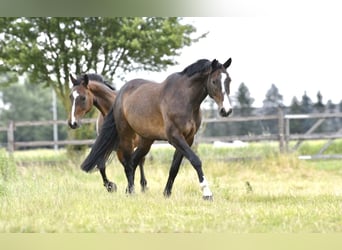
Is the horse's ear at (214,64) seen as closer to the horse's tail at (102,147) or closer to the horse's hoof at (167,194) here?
the horse's hoof at (167,194)

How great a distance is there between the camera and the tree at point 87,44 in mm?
14023

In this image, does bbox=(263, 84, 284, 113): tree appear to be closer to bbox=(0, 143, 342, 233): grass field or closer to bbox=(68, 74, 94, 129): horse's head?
bbox=(0, 143, 342, 233): grass field

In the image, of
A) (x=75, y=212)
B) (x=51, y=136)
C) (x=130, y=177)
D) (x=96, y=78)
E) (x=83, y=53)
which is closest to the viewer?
(x=75, y=212)

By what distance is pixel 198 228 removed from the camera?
429 cm

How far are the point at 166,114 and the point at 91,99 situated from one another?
5.85ft

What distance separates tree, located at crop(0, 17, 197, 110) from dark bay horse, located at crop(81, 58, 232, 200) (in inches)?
248

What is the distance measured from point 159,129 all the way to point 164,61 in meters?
8.11

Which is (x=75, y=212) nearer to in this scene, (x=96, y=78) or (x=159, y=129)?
(x=159, y=129)

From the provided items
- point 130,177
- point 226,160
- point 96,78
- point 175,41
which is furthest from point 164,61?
point 130,177

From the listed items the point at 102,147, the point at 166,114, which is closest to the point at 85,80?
the point at 102,147

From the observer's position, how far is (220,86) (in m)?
6.13

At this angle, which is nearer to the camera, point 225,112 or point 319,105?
point 225,112

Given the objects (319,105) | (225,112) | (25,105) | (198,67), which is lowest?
(225,112)

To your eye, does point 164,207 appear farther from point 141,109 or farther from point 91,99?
point 91,99
